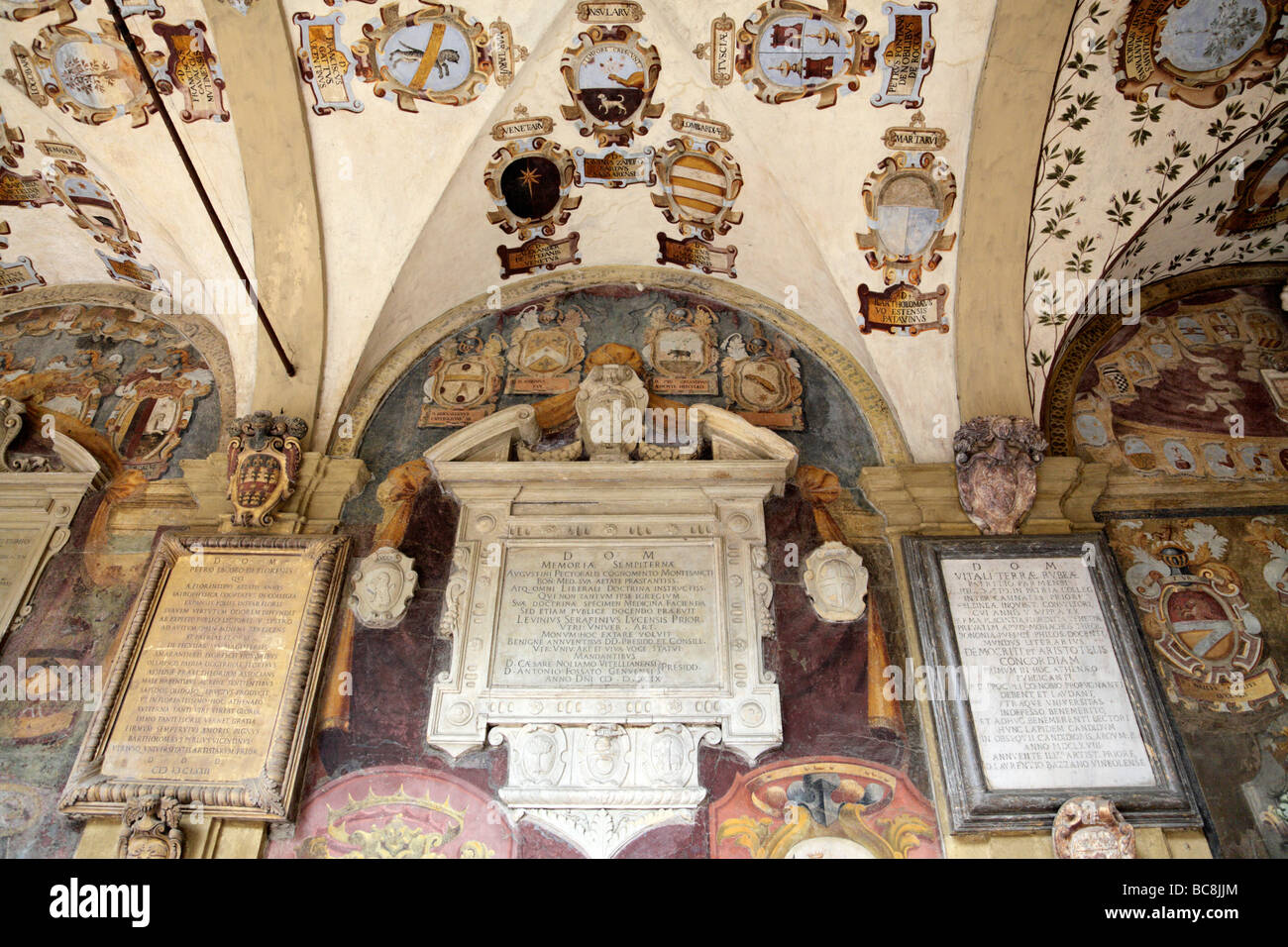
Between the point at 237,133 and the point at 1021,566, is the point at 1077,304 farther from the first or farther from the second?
the point at 237,133

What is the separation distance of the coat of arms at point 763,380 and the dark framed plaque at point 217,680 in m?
3.02

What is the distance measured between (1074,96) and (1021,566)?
320cm

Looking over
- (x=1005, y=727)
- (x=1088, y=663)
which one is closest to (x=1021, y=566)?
(x=1088, y=663)

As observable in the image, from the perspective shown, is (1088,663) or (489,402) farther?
(489,402)

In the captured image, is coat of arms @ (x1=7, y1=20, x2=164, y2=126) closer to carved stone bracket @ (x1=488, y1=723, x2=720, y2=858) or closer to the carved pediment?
the carved pediment

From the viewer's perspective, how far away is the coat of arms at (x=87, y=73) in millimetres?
6188

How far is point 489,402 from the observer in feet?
22.8

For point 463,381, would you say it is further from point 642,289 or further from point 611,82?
point 611,82

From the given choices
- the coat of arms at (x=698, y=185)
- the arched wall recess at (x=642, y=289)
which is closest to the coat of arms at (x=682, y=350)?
the arched wall recess at (x=642, y=289)

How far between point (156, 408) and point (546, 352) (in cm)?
298

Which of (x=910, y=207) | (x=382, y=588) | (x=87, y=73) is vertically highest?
(x=87, y=73)

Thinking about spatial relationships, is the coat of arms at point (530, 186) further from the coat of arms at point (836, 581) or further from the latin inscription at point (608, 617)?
the coat of arms at point (836, 581)

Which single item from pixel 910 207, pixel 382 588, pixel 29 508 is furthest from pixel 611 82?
pixel 29 508

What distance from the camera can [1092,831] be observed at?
4.75 meters
